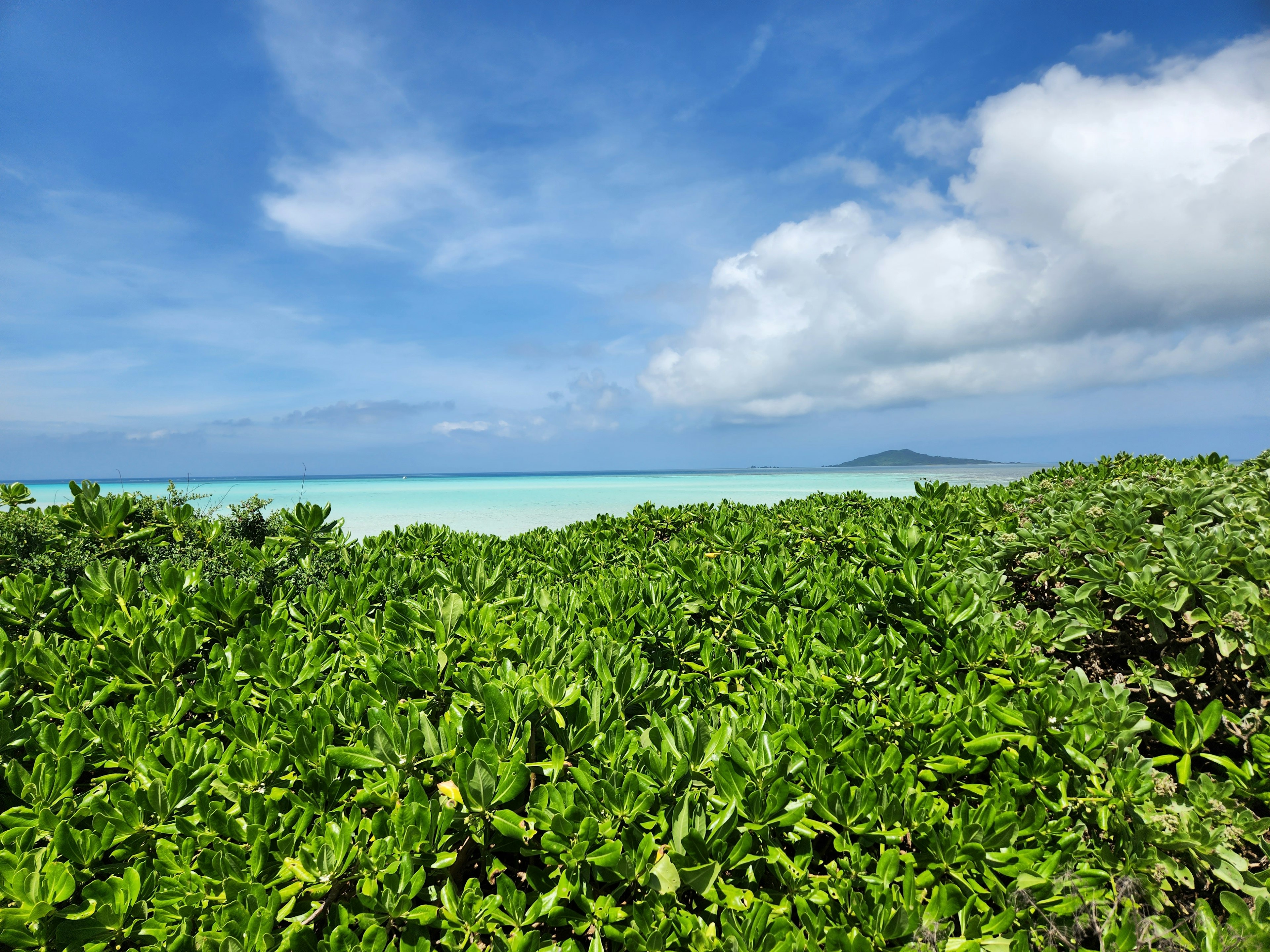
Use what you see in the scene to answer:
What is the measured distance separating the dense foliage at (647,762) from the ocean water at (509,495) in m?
3.35

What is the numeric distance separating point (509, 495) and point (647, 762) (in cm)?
4553

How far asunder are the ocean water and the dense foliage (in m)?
3.35

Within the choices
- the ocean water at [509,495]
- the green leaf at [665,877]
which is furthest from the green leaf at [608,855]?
the ocean water at [509,495]

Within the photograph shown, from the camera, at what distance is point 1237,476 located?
5.16 metres

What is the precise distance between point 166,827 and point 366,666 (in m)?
0.80

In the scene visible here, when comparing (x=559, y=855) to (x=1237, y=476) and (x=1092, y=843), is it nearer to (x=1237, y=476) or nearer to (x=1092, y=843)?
(x=1092, y=843)

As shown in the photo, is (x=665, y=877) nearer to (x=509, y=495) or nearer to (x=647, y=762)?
(x=647, y=762)

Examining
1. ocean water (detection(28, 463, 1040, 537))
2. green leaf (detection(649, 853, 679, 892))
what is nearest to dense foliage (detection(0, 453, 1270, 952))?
green leaf (detection(649, 853, 679, 892))

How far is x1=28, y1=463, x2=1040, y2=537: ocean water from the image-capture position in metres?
23.2

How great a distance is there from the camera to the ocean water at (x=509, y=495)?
23.2m

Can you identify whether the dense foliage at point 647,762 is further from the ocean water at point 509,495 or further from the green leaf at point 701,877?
the ocean water at point 509,495

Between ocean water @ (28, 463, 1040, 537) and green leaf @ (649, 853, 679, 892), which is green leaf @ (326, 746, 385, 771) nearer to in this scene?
green leaf @ (649, 853, 679, 892)

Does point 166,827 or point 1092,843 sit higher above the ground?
point 166,827

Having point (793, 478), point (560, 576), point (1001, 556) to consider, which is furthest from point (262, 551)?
point (793, 478)
